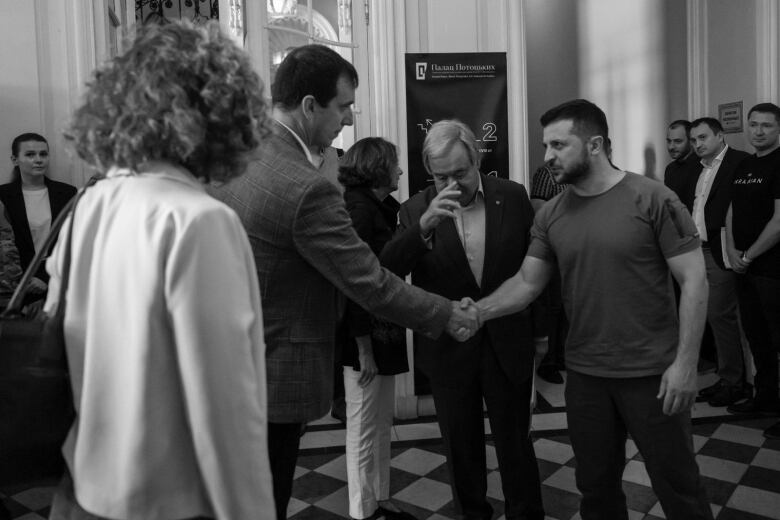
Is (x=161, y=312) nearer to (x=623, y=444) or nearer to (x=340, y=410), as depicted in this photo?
(x=623, y=444)

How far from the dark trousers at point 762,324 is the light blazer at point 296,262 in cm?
312

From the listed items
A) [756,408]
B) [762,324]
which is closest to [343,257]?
[756,408]

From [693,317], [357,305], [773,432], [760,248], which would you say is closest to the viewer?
[693,317]

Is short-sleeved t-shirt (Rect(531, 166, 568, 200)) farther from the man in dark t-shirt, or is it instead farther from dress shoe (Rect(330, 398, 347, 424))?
dress shoe (Rect(330, 398, 347, 424))

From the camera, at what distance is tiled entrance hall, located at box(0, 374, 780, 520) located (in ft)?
9.78

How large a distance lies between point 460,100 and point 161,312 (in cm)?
355

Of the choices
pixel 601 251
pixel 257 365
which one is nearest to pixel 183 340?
pixel 257 365

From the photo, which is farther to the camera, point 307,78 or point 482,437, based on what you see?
point 482,437

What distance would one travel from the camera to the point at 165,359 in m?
1.05

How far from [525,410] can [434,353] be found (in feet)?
1.25

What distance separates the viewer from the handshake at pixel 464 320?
226 cm

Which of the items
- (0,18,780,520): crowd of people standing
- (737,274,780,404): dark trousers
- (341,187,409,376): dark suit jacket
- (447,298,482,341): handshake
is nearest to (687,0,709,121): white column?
(0,18,780,520): crowd of people standing

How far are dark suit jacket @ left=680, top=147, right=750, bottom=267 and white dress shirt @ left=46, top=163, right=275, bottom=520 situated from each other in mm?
4194

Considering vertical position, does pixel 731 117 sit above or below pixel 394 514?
above
